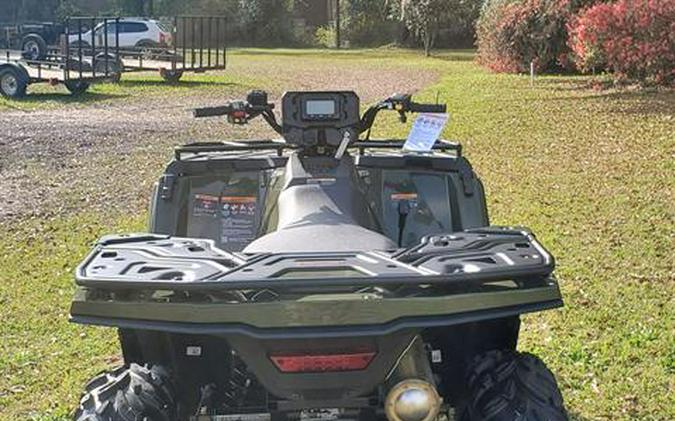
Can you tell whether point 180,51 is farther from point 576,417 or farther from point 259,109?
point 576,417

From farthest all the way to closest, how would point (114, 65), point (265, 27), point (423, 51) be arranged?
point (265, 27) → point (423, 51) → point (114, 65)

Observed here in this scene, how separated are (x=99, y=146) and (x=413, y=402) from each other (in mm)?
12610

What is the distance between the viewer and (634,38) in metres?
20.7

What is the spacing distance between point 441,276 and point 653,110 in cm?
1640

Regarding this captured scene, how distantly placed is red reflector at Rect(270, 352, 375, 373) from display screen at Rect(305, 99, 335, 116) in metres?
1.46

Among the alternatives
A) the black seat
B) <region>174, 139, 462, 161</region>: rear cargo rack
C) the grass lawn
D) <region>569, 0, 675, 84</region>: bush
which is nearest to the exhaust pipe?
the black seat

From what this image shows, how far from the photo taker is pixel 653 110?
17.9m

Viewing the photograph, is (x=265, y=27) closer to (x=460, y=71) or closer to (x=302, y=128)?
(x=460, y=71)

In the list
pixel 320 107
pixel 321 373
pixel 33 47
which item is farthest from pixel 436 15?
pixel 321 373

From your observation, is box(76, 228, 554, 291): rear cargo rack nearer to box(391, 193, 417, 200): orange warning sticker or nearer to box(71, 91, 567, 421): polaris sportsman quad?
box(71, 91, 567, 421): polaris sportsman quad

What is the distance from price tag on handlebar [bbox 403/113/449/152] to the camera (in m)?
4.25

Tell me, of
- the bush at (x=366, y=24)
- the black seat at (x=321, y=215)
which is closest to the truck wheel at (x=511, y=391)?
the black seat at (x=321, y=215)

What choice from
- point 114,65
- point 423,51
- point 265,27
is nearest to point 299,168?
point 114,65

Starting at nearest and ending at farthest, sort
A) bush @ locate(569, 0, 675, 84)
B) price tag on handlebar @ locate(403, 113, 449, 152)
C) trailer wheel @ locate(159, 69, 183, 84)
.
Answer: price tag on handlebar @ locate(403, 113, 449, 152)
bush @ locate(569, 0, 675, 84)
trailer wheel @ locate(159, 69, 183, 84)
